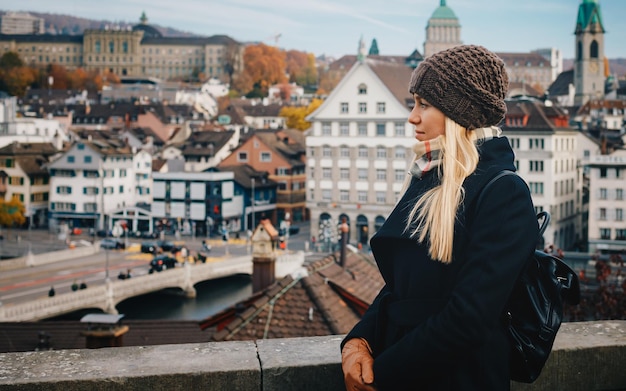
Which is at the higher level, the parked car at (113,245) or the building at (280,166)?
the building at (280,166)

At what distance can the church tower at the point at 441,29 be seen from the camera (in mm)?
148875

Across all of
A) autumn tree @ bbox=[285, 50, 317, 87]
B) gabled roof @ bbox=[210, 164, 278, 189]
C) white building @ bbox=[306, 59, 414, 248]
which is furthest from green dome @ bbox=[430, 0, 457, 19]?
white building @ bbox=[306, 59, 414, 248]

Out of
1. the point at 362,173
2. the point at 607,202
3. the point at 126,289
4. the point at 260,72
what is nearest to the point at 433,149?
the point at 126,289

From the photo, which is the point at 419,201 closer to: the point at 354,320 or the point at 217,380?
the point at 217,380

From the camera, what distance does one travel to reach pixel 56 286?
43.5 m

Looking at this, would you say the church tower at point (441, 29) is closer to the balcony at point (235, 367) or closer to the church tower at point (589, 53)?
the church tower at point (589, 53)

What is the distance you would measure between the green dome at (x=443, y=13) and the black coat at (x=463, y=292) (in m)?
150

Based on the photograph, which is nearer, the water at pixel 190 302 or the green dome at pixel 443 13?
the water at pixel 190 302

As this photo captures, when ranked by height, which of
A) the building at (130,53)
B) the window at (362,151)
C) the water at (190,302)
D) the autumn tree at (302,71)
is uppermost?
the building at (130,53)

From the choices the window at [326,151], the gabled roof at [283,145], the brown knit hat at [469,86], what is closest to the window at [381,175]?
the window at [326,151]

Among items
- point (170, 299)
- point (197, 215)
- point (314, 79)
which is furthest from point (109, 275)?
point (314, 79)

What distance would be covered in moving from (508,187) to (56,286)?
42.6 m

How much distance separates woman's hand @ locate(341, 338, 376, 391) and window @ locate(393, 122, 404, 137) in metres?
53.7

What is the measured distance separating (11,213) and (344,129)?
26.0 meters
